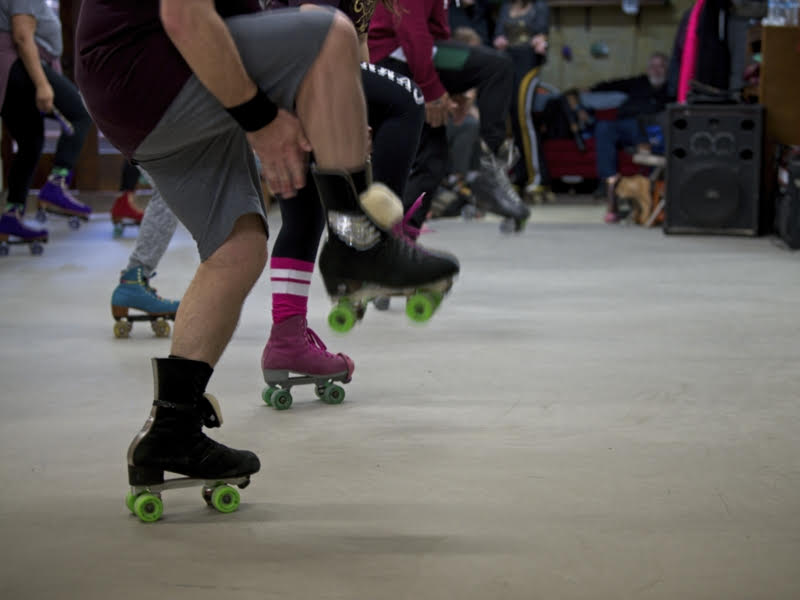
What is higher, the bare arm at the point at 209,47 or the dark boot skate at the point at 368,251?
the bare arm at the point at 209,47

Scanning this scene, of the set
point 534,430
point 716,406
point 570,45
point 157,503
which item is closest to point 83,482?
point 157,503

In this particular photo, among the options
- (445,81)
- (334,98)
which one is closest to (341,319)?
(334,98)

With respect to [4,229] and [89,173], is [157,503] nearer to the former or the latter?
[4,229]

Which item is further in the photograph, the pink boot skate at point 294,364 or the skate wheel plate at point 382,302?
the skate wheel plate at point 382,302

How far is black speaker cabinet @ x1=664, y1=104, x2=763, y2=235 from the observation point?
6.36 meters

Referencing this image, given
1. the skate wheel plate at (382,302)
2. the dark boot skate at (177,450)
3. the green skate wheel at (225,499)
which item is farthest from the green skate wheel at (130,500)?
the skate wheel plate at (382,302)

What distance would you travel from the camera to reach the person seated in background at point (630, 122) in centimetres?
945

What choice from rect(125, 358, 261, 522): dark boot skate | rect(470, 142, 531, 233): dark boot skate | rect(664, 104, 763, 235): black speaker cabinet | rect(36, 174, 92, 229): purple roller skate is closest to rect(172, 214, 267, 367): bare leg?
rect(125, 358, 261, 522): dark boot skate

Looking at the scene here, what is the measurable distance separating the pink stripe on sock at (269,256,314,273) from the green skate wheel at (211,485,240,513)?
766mm

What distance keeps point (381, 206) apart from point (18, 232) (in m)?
4.43

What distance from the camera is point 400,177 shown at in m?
2.48

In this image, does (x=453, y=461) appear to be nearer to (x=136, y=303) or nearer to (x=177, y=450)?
(x=177, y=450)

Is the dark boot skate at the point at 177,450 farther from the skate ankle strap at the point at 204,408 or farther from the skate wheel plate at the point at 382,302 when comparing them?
the skate wheel plate at the point at 382,302

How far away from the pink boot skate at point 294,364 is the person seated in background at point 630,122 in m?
7.13
